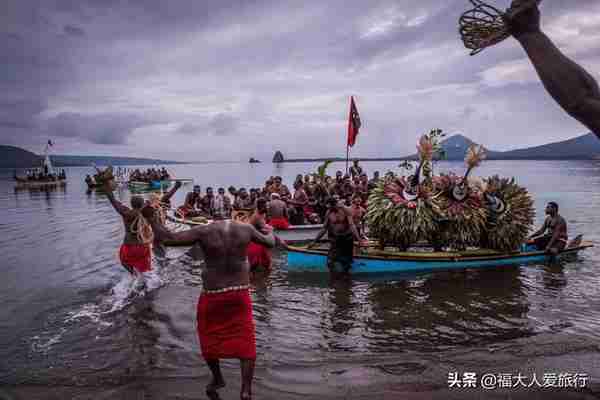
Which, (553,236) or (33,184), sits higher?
(33,184)

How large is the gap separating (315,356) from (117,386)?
2543 millimetres

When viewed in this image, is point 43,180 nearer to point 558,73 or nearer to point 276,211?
point 276,211

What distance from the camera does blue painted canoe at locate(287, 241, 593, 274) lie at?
10234 millimetres

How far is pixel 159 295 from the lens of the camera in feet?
29.8

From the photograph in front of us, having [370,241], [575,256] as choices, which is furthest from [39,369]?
[575,256]

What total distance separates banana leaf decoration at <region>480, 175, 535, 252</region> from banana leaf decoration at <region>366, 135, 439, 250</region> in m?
1.62

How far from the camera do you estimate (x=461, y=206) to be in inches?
422

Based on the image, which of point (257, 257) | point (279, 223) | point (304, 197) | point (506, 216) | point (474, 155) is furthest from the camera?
point (304, 197)

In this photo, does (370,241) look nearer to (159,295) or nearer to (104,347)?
(159,295)

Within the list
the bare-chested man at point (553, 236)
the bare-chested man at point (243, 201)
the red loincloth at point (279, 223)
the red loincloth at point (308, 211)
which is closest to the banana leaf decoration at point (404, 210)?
the bare-chested man at point (553, 236)

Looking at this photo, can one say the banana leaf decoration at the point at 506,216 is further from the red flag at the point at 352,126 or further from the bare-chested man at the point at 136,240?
the bare-chested man at the point at 136,240

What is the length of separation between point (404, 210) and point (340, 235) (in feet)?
5.75

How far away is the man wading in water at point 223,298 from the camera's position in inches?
167

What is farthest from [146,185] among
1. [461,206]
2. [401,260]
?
[461,206]
